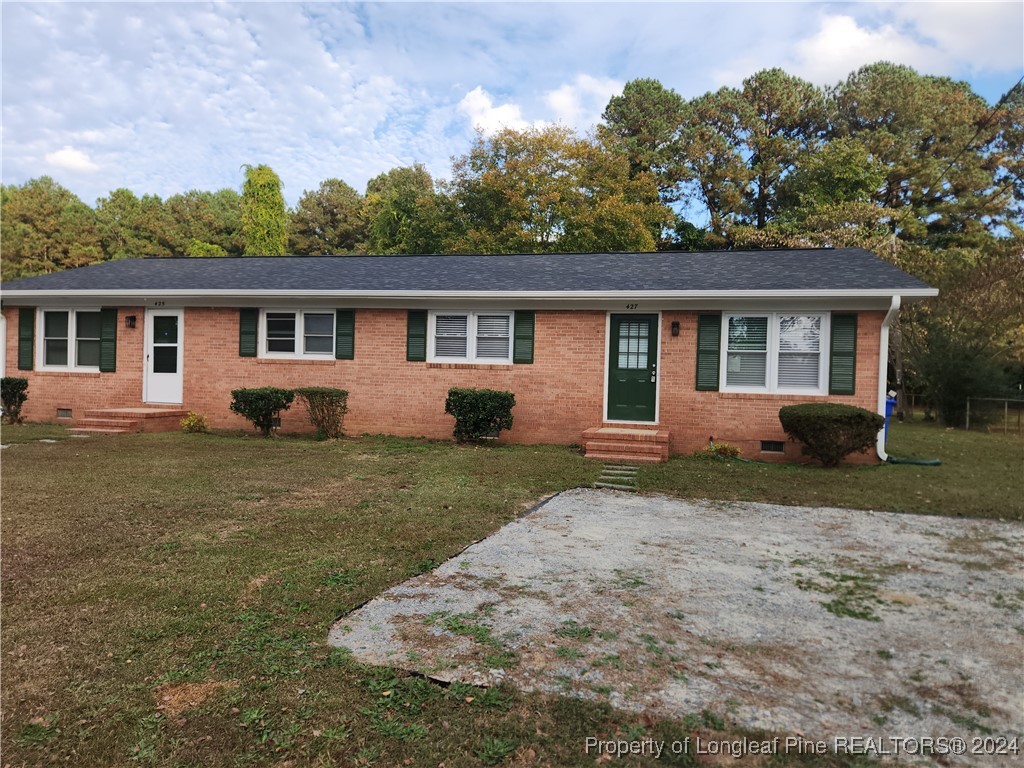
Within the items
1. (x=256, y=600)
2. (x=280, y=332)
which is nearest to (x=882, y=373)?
(x=256, y=600)

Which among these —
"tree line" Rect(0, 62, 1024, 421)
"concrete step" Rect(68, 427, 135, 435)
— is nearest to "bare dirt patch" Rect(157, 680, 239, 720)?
"concrete step" Rect(68, 427, 135, 435)

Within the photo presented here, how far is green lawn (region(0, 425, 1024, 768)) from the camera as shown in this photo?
7.65 feet

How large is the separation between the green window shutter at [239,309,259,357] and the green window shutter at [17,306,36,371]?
509 centimetres

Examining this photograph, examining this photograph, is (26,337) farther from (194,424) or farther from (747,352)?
(747,352)

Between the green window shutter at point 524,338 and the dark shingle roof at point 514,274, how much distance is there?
58cm

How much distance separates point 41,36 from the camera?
6762mm

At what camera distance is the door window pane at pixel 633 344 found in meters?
11.2

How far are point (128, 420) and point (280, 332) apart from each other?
3258 millimetres

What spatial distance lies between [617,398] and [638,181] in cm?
1923

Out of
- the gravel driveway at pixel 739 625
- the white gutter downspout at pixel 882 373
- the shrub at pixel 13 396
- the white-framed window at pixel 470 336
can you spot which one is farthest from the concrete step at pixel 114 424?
the white gutter downspout at pixel 882 373

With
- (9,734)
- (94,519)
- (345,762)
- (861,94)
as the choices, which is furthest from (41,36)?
(861,94)

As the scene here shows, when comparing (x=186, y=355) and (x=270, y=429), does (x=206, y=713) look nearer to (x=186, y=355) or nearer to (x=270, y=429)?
(x=270, y=429)

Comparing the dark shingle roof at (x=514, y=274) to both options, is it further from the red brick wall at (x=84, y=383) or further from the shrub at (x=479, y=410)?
the shrub at (x=479, y=410)

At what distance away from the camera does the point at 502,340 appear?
38.9 ft
